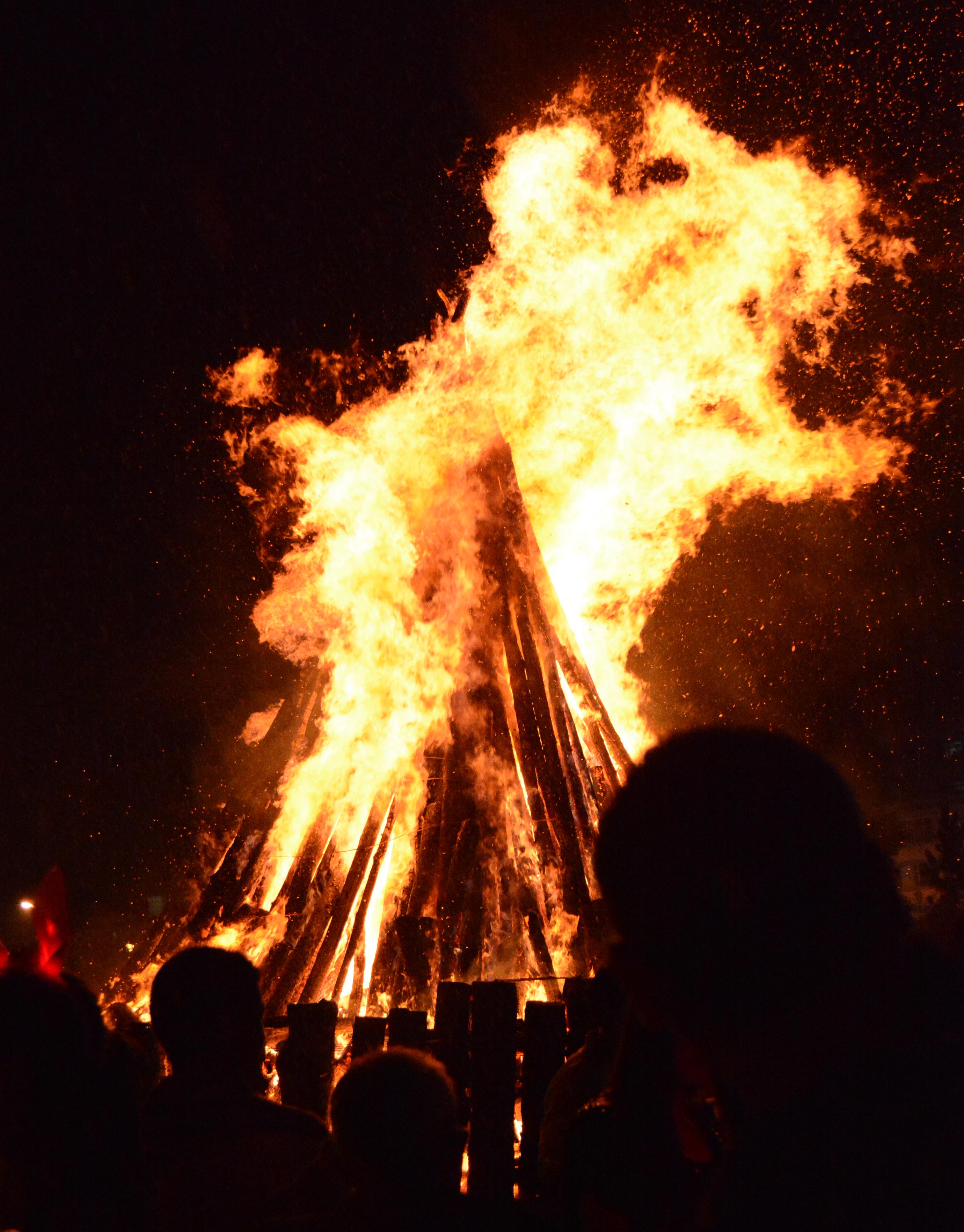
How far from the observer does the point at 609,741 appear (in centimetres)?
753

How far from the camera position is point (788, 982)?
1.00m

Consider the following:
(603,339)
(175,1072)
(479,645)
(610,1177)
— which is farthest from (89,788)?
(610,1177)

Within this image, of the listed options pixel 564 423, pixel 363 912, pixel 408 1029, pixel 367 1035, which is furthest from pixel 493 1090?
pixel 564 423

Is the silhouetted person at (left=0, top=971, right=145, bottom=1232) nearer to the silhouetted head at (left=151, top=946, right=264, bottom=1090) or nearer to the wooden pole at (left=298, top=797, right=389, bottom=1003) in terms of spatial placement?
the silhouetted head at (left=151, top=946, right=264, bottom=1090)

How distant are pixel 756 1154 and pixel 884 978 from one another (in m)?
0.26

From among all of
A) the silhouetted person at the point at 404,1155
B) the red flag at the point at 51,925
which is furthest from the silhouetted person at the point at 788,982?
the red flag at the point at 51,925

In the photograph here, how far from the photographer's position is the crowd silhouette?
3.01 ft

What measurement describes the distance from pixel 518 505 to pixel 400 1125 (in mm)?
6637

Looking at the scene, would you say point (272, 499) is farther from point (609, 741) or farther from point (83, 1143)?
point (83, 1143)

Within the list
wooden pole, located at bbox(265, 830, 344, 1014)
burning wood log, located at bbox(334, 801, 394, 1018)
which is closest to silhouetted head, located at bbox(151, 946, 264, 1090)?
burning wood log, located at bbox(334, 801, 394, 1018)

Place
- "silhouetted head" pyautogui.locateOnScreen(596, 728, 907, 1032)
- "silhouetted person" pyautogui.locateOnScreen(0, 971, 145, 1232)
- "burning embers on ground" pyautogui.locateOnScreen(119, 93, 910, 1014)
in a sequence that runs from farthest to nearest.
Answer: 1. "burning embers on ground" pyautogui.locateOnScreen(119, 93, 910, 1014)
2. "silhouetted person" pyautogui.locateOnScreen(0, 971, 145, 1232)
3. "silhouetted head" pyautogui.locateOnScreen(596, 728, 907, 1032)

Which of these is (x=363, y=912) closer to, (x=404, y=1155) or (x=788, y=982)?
(x=404, y=1155)

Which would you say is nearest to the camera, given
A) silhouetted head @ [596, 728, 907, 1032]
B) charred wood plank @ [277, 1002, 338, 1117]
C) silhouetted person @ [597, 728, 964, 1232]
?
silhouetted person @ [597, 728, 964, 1232]

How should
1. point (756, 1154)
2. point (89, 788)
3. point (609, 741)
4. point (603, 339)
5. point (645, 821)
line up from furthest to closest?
point (89, 788)
point (603, 339)
point (609, 741)
point (645, 821)
point (756, 1154)
